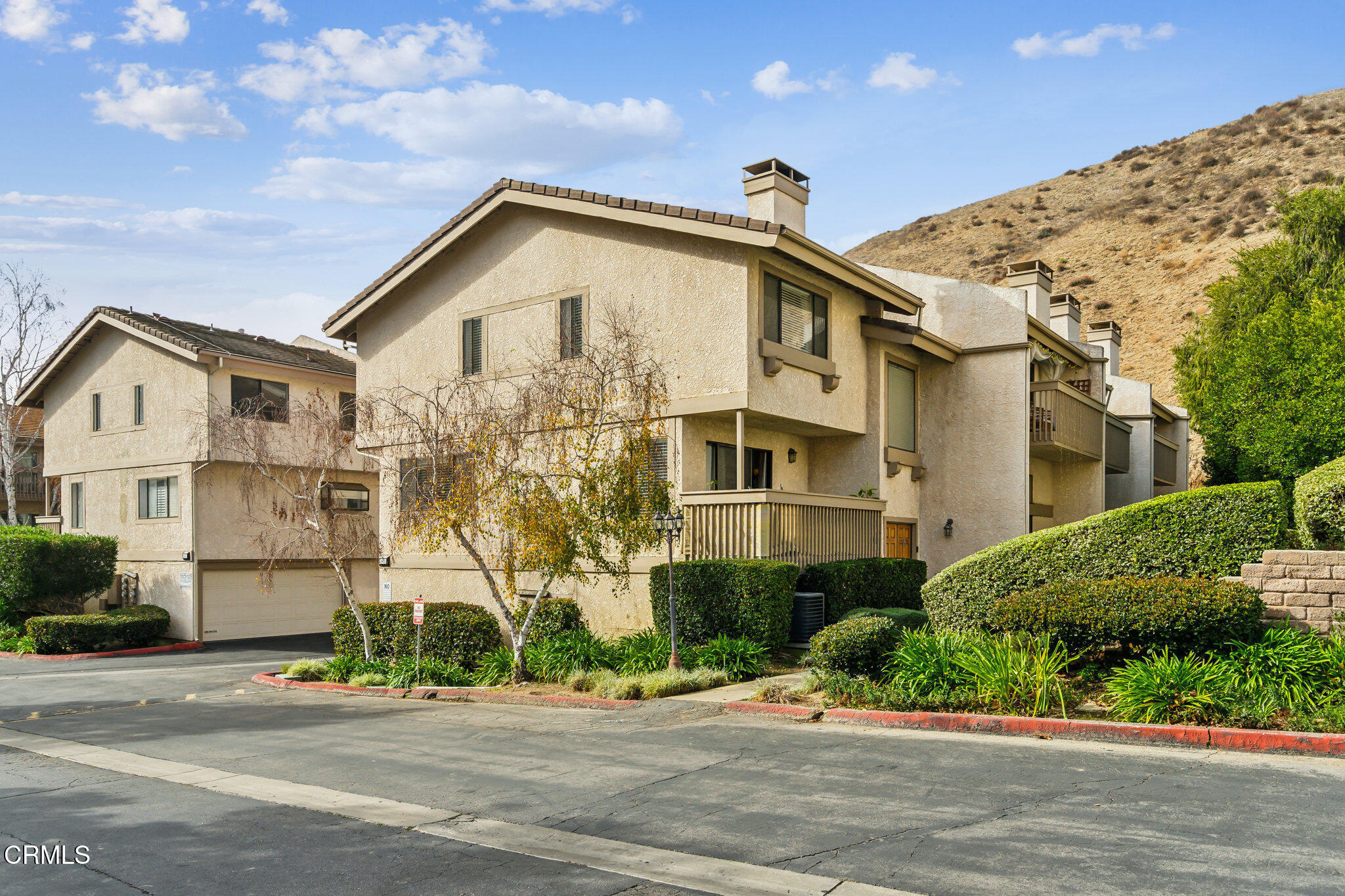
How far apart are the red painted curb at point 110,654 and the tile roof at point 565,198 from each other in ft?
34.5

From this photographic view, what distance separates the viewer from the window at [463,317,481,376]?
816 inches

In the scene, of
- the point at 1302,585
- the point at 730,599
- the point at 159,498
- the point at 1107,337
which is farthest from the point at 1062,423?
the point at 159,498

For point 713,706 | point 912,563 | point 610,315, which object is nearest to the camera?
point 713,706

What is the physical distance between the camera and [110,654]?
25500mm

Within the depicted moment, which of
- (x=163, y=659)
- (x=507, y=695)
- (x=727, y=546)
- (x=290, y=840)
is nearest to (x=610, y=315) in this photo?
(x=727, y=546)

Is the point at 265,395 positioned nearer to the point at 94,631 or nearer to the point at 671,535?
the point at 94,631

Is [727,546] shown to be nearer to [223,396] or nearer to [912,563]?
[912,563]

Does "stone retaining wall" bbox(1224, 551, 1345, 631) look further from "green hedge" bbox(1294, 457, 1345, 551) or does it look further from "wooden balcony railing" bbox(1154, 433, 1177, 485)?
"wooden balcony railing" bbox(1154, 433, 1177, 485)

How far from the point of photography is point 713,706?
12617 mm

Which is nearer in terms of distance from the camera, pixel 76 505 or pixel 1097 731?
pixel 1097 731

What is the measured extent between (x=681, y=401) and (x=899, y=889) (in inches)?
477

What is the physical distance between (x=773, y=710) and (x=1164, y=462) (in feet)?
77.6

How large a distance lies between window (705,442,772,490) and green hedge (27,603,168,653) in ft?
58.6

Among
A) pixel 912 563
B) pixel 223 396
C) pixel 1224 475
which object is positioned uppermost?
pixel 223 396
